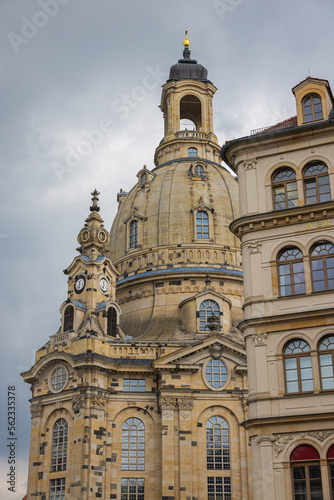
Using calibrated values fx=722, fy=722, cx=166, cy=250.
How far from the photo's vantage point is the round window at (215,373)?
174 feet

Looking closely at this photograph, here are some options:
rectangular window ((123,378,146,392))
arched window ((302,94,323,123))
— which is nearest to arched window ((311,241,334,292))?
arched window ((302,94,323,123))

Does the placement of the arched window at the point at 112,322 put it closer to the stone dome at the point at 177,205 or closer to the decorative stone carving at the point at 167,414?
the stone dome at the point at 177,205

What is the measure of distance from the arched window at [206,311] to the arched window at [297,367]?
2889 centimetres

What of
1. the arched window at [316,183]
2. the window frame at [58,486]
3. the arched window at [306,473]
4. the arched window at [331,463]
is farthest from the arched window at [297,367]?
the window frame at [58,486]

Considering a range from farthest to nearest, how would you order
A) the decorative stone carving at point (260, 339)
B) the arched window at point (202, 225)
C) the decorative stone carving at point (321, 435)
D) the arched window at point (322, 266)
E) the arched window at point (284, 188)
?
the arched window at point (202, 225), the arched window at point (284, 188), the decorative stone carving at point (260, 339), the arched window at point (322, 266), the decorative stone carving at point (321, 435)

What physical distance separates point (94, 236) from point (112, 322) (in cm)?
797

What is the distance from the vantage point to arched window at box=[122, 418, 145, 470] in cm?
5181

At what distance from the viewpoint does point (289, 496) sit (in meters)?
27.8

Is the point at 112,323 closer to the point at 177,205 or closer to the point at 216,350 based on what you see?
the point at 216,350

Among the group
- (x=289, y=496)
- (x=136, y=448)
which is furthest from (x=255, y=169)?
(x=136, y=448)

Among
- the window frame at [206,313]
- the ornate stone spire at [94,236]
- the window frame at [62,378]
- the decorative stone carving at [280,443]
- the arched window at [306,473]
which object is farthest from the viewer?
the ornate stone spire at [94,236]

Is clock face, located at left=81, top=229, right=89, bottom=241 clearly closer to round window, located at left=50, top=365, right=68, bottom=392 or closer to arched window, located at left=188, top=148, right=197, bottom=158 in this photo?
round window, located at left=50, top=365, right=68, bottom=392

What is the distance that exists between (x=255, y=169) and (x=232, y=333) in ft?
90.0

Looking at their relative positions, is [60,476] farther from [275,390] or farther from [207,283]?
[275,390]
